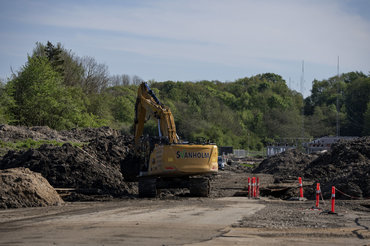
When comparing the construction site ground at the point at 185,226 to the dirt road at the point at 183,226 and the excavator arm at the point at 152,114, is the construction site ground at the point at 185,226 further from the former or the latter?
the excavator arm at the point at 152,114

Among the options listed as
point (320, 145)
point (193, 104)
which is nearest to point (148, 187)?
point (320, 145)

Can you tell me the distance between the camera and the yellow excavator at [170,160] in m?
23.1

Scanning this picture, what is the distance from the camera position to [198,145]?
2345 cm

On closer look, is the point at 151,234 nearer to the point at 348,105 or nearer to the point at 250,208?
the point at 250,208

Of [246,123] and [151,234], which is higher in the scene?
[246,123]

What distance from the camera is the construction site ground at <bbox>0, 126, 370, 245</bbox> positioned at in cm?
1184

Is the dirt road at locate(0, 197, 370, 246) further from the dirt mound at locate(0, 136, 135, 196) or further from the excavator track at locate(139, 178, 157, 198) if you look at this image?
the dirt mound at locate(0, 136, 135, 196)

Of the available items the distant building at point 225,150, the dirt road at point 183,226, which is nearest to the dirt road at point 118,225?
the dirt road at point 183,226

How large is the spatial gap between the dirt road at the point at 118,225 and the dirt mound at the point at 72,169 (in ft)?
21.9

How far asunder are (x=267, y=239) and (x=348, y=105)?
9907 centimetres

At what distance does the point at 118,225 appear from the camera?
44.7 feet

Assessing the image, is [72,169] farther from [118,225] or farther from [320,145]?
[320,145]

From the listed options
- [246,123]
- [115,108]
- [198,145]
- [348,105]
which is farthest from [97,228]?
[348,105]

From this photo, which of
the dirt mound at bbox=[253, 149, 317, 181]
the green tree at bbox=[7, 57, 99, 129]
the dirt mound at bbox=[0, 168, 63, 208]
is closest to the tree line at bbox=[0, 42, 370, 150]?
the green tree at bbox=[7, 57, 99, 129]
